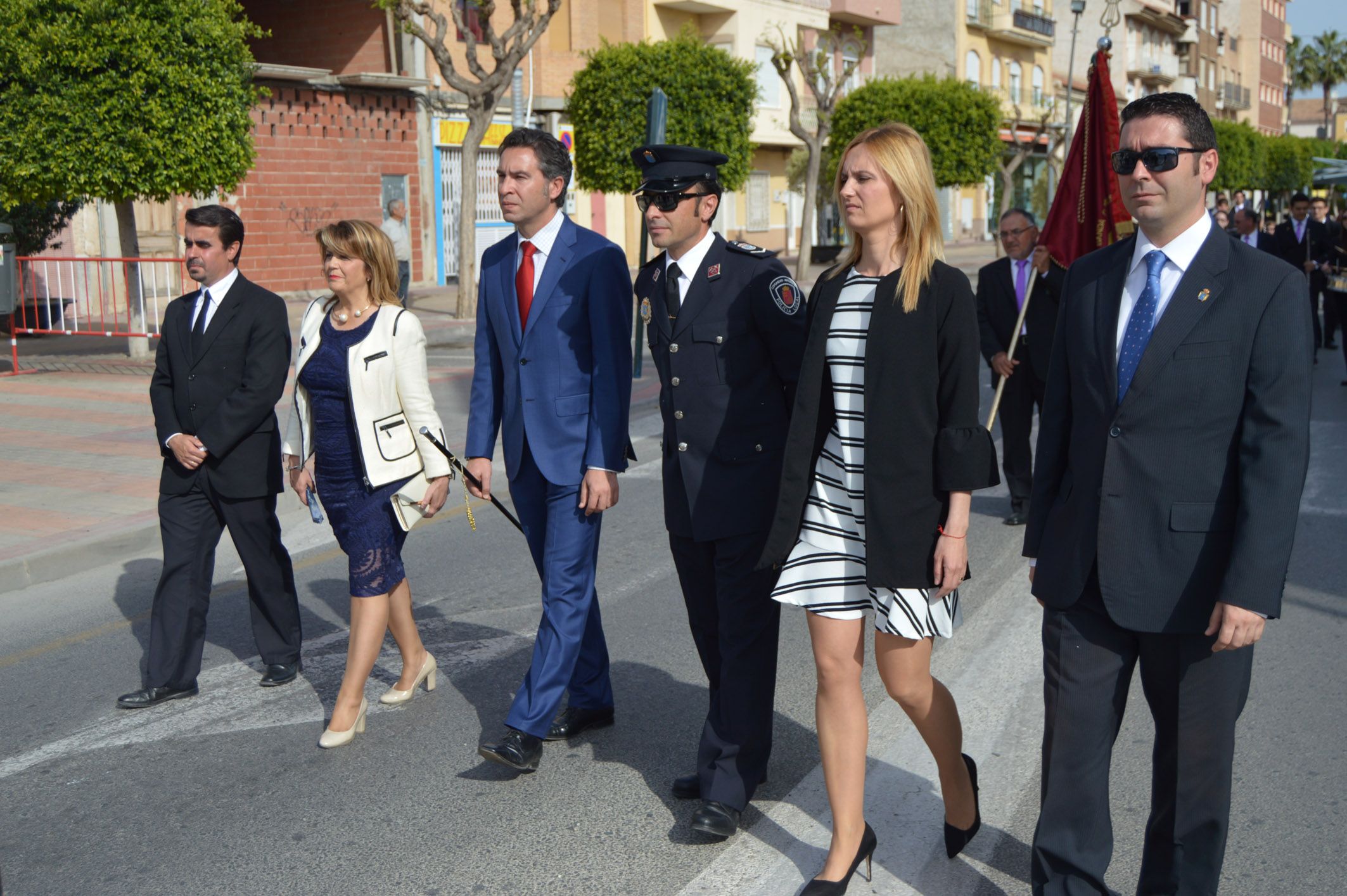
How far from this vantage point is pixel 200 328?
204 inches

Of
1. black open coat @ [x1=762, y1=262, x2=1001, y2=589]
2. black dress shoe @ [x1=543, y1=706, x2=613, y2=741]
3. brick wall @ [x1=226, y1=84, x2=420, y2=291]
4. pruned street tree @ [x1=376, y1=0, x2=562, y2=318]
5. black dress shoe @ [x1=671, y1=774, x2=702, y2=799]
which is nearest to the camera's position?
black open coat @ [x1=762, y1=262, x2=1001, y2=589]

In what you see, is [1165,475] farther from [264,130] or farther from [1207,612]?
[264,130]

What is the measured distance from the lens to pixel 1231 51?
9281cm

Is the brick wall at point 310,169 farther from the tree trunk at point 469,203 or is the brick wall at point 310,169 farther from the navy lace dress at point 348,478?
the navy lace dress at point 348,478

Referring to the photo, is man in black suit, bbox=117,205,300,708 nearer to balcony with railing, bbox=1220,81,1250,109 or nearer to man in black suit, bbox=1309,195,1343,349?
man in black suit, bbox=1309,195,1343,349

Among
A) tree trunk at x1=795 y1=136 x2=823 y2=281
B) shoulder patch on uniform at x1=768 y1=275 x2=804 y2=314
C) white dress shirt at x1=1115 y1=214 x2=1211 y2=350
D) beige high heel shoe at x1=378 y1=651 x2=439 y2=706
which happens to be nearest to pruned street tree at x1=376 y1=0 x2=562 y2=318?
tree trunk at x1=795 y1=136 x2=823 y2=281

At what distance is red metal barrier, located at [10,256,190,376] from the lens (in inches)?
581

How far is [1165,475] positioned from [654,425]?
8879 mm

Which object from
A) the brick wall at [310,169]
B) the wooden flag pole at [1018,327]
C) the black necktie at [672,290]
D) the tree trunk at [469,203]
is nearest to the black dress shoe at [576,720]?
the black necktie at [672,290]

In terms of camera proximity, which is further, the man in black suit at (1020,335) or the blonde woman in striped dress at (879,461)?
the man in black suit at (1020,335)

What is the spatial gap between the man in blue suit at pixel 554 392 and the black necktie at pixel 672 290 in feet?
1.10

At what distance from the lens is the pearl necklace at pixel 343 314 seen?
4680 mm

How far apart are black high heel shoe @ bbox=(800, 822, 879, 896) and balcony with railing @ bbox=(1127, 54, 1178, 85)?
237ft

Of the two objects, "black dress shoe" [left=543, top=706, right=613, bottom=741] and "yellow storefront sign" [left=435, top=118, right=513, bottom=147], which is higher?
"yellow storefront sign" [left=435, top=118, right=513, bottom=147]
